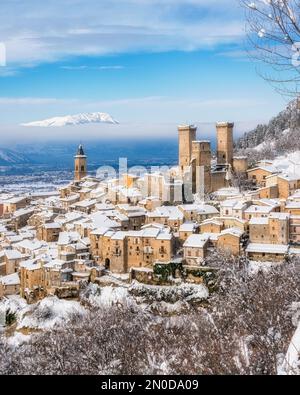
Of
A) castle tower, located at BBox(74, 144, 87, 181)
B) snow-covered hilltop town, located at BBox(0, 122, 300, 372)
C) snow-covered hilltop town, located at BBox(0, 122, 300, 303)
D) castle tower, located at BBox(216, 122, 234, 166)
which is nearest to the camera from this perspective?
snow-covered hilltop town, located at BBox(0, 122, 300, 372)

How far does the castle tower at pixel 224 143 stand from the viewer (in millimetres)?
36125

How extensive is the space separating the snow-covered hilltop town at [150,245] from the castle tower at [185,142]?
218cm

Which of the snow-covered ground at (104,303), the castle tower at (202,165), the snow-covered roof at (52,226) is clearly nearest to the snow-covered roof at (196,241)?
the snow-covered ground at (104,303)

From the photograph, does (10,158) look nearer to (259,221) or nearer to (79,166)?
(79,166)

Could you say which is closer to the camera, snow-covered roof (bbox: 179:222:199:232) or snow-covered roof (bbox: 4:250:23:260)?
snow-covered roof (bbox: 179:222:199:232)

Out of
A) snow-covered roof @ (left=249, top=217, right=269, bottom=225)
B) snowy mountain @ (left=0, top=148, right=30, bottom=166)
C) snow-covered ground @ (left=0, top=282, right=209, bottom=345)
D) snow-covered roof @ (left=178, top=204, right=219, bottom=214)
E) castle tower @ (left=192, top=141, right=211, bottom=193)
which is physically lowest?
snow-covered ground @ (left=0, top=282, right=209, bottom=345)

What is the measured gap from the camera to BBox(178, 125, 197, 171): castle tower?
Result: 117 ft

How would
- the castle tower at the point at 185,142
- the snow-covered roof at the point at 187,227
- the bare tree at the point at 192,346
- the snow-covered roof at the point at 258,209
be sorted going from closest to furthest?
the bare tree at the point at 192,346
the snow-covered roof at the point at 187,227
the snow-covered roof at the point at 258,209
the castle tower at the point at 185,142

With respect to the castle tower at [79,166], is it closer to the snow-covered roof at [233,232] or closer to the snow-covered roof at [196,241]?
the snow-covered roof at [196,241]

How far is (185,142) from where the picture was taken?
36.0 m

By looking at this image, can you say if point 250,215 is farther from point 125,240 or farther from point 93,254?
point 93,254

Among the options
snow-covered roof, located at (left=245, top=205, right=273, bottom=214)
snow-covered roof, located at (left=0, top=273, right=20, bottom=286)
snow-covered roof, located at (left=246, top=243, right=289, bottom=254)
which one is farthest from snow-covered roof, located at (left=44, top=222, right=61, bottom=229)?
snow-covered roof, located at (left=246, top=243, right=289, bottom=254)

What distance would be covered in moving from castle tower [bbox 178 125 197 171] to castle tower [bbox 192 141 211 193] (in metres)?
1.33

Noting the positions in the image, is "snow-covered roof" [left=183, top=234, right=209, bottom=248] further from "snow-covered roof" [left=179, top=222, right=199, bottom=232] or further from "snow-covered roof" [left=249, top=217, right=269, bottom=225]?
"snow-covered roof" [left=249, top=217, right=269, bottom=225]
